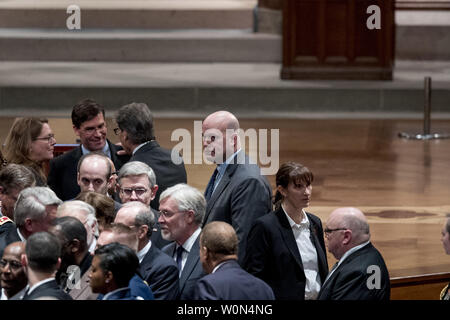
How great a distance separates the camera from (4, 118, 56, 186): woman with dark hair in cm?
650

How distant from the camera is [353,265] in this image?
5086mm

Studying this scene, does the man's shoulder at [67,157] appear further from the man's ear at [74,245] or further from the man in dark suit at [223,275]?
the man in dark suit at [223,275]

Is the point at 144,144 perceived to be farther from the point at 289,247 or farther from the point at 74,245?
the point at 74,245

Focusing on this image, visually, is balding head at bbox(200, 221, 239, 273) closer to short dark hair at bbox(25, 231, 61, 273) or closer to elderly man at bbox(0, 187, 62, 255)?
short dark hair at bbox(25, 231, 61, 273)

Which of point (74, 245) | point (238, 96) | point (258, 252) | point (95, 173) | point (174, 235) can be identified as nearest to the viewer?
point (74, 245)

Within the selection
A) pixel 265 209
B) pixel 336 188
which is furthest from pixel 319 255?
pixel 336 188

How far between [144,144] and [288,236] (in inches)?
53.0

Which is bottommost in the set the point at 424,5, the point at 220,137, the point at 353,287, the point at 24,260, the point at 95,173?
the point at 353,287

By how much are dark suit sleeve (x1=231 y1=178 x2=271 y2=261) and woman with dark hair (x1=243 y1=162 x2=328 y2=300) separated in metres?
0.11

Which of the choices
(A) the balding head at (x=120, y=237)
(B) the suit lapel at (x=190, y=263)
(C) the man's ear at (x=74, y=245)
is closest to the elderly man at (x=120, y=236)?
(A) the balding head at (x=120, y=237)

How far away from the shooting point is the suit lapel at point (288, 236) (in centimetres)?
543

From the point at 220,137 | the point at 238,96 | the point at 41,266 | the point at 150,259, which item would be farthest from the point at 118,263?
the point at 238,96

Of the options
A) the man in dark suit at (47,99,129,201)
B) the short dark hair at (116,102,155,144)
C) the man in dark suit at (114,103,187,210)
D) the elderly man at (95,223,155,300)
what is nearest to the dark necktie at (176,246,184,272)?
the elderly man at (95,223,155,300)
